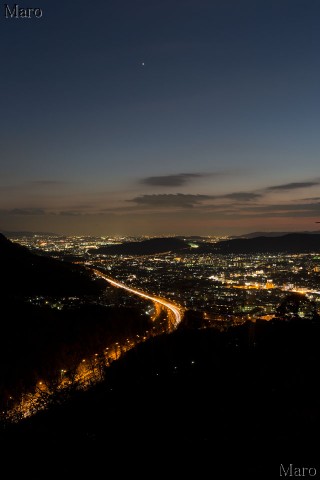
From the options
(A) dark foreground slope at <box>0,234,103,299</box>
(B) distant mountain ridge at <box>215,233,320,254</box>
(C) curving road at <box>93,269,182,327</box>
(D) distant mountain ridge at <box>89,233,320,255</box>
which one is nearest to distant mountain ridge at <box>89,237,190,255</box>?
(D) distant mountain ridge at <box>89,233,320,255</box>

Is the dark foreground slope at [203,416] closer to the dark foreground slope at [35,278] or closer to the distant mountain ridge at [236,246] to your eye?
the dark foreground slope at [35,278]

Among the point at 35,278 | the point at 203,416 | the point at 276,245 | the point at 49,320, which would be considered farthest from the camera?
the point at 276,245

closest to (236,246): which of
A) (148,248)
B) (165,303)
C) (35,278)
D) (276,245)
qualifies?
(276,245)

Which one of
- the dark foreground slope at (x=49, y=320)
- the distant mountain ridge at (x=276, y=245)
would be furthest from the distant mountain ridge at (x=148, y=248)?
the dark foreground slope at (x=49, y=320)

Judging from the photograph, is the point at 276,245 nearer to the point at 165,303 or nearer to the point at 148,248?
the point at 148,248

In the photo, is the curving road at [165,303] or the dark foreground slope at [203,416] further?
the curving road at [165,303]

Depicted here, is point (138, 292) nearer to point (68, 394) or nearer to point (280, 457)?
point (68, 394)

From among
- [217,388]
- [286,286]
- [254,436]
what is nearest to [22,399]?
[217,388]

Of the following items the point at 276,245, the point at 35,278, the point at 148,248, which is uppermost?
the point at 148,248

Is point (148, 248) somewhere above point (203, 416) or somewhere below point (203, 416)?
above
